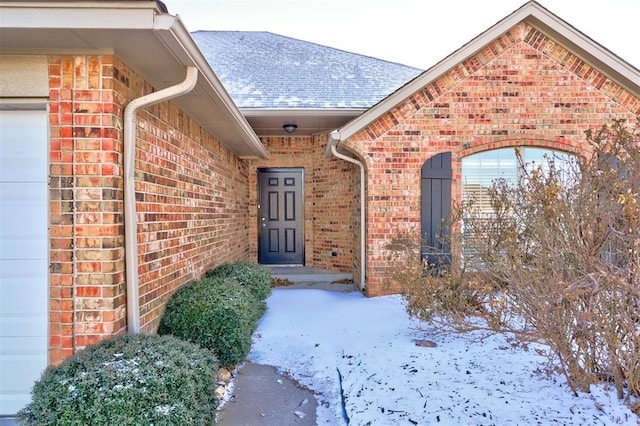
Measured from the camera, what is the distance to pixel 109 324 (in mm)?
2582

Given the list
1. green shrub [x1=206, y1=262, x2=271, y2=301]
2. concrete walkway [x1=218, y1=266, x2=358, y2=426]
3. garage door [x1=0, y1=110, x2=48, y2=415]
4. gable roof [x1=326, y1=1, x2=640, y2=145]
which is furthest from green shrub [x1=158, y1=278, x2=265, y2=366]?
gable roof [x1=326, y1=1, x2=640, y2=145]

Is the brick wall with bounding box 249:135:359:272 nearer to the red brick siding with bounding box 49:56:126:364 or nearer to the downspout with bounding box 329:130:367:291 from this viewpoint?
the downspout with bounding box 329:130:367:291

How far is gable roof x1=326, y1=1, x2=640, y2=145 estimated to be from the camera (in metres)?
5.91

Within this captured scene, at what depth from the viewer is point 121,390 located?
2051mm

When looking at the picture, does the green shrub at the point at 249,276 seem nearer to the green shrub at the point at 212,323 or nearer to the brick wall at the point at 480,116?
the green shrub at the point at 212,323

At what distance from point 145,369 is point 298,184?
692 centimetres

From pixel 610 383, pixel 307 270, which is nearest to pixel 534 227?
pixel 610 383

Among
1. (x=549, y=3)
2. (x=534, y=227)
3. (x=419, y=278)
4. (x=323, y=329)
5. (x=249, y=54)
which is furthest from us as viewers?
(x=249, y=54)

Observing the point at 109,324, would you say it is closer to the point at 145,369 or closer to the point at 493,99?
the point at 145,369

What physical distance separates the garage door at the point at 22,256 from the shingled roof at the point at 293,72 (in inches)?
196

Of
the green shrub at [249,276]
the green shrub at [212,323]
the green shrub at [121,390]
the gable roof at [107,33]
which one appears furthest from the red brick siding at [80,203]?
the green shrub at [249,276]

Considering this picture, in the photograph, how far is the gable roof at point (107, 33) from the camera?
221 cm

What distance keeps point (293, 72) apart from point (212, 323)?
23.7 feet

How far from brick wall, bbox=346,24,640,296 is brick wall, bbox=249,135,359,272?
5.87 ft
